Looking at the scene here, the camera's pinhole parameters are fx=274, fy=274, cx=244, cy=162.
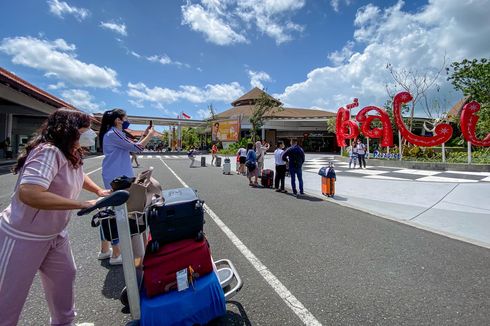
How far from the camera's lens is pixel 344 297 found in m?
2.78

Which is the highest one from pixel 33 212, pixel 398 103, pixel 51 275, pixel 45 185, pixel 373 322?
pixel 398 103

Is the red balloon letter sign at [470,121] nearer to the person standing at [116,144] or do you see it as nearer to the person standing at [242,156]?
the person standing at [242,156]

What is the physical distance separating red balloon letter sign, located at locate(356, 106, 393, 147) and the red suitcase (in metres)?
17.8

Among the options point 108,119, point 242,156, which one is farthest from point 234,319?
point 242,156

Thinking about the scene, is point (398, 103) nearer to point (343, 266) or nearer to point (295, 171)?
point (295, 171)

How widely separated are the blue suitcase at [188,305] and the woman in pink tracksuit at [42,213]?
2.09 ft

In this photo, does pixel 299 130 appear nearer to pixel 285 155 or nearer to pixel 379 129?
pixel 379 129

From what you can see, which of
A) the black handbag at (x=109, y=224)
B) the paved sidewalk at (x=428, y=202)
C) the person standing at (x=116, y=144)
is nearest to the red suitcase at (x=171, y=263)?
the black handbag at (x=109, y=224)

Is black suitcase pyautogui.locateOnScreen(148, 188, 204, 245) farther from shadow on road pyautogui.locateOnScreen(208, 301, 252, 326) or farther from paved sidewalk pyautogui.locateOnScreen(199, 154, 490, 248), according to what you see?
paved sidewalk pyautogui.locateOnScreen(199, 154, 490, 248)

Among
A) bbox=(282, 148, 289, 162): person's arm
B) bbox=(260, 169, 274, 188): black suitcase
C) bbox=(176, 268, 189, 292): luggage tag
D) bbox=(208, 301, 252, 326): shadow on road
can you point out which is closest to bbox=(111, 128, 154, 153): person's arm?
bbox=(176, 268, 189, 292): luggage tag

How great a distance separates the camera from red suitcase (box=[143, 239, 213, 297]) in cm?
205

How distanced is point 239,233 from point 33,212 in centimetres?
346

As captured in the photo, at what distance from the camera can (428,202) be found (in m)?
7.04

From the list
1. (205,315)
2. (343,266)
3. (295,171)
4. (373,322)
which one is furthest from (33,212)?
(295,171)
